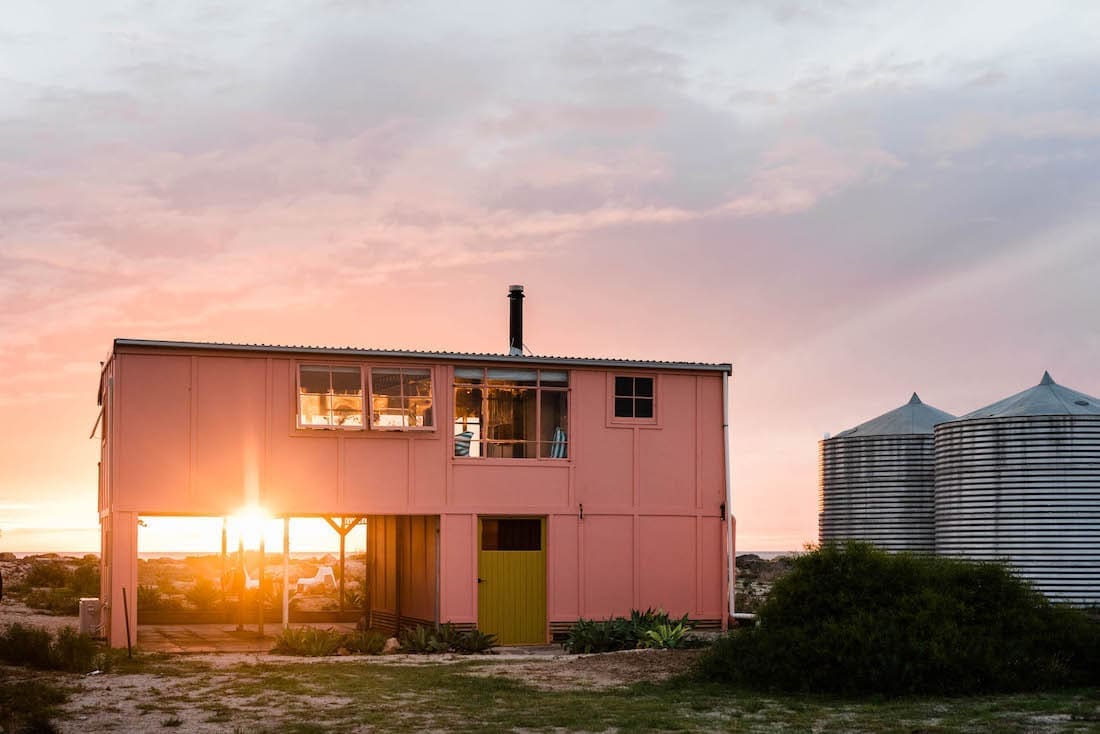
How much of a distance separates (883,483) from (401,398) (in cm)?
1132

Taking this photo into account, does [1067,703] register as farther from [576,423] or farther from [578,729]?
[576,423]

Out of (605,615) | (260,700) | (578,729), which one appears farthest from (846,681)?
(605,615)

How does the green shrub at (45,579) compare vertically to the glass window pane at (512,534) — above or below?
below

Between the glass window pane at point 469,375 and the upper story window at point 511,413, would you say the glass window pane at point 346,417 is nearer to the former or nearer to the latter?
the upper story window at point 511,413

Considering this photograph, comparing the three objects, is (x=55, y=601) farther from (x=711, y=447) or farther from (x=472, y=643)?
(x=711, y=447)

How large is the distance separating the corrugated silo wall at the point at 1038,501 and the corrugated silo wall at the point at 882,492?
330 cm

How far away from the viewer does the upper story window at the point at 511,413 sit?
25.5m

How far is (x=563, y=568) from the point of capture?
25625 mm

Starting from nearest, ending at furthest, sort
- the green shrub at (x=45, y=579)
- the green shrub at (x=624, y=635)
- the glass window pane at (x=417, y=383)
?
the green shrub at (x=624, y=635) < the glass window pane at (x=417, y=383) < the green shrub at (x=45, y=579)

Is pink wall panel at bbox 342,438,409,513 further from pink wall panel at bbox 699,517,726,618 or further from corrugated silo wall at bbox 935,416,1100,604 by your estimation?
corrugated silo wall at bbox 935,416,1100,604

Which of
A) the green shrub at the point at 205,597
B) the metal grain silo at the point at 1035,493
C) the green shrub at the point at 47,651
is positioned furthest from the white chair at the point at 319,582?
the metal grain silo at the point at 1035,493

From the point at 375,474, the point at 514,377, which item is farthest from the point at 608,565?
the point at 375,474

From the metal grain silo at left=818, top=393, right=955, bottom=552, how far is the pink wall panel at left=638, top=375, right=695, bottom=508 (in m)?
4.57

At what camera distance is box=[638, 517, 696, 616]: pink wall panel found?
85.9 ft
